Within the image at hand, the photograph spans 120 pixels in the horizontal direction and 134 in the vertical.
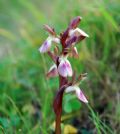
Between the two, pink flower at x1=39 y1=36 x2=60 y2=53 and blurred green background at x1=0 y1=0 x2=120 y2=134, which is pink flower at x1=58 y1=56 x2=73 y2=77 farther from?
blurred green background at x1=0 y1=0 x2=120 y2=134

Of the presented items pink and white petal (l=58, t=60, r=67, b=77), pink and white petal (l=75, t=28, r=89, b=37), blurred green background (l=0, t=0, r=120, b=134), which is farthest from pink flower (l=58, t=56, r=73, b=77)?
blurred green background (l=0, t=0, r=120, b=134)

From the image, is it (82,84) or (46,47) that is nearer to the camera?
(46,47)

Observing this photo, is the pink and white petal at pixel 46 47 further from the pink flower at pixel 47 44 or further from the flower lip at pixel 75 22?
the flower lip at pixel 75 22

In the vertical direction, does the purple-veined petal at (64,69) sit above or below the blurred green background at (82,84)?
above

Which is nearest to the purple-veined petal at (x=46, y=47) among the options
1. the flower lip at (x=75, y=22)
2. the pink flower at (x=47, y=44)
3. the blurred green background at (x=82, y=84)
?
the pink flower at (x=47, y=44)

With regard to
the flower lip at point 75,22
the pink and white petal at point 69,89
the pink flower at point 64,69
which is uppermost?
the flower lip at point 75,22

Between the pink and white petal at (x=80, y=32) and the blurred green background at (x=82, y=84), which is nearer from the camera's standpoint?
the pink and white petal at (x=80, y=32)

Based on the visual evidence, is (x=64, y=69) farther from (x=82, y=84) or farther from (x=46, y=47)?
(x=82, y=84)

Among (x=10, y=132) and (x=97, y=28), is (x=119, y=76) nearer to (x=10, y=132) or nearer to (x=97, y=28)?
(x=97, y=28)

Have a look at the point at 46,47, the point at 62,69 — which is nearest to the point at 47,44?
the point at 46,47

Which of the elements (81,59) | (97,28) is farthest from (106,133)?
(97,28)
